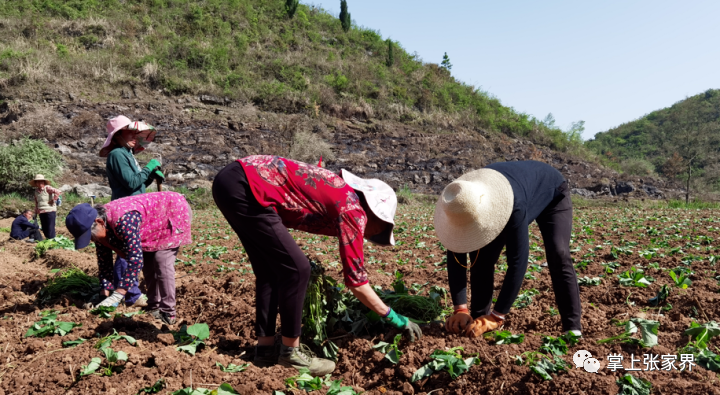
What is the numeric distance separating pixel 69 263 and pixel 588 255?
6.35 meters

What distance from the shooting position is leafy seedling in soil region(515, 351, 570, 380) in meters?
2.15

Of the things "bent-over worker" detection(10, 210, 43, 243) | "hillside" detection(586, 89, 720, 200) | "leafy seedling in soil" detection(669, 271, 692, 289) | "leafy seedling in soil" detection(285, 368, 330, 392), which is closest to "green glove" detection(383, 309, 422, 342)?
"leafy seedling in soil" detection(285, 368, 330, 392)

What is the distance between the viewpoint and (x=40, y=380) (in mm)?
2330

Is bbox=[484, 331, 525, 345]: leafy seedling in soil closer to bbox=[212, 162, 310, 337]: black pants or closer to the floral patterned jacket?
the floral patterned jacket

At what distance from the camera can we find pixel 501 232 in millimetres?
2621

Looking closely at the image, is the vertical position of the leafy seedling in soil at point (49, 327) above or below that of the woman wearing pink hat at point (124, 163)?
below

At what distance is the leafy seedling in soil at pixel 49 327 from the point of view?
3053 mm

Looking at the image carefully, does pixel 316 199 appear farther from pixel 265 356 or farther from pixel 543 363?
pixel 543 363

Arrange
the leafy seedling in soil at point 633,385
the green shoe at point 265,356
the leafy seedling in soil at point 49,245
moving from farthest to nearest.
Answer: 1. the leafy seedling in soil at point 49,245
2. the green shoe at point 265,356
3. the leafy seedling in soil at point 633,385

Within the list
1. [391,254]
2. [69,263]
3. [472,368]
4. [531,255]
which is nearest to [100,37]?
[69,263]

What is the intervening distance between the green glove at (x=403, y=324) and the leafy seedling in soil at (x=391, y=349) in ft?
0.24

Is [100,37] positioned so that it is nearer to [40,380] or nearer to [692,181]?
[40,380]

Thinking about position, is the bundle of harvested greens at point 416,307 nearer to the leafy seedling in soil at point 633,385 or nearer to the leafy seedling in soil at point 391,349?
the leafy seedling in soil at point 391,349

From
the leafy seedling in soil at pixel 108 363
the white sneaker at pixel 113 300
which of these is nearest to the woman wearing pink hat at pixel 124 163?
the white sneaker at pixel 113 300
